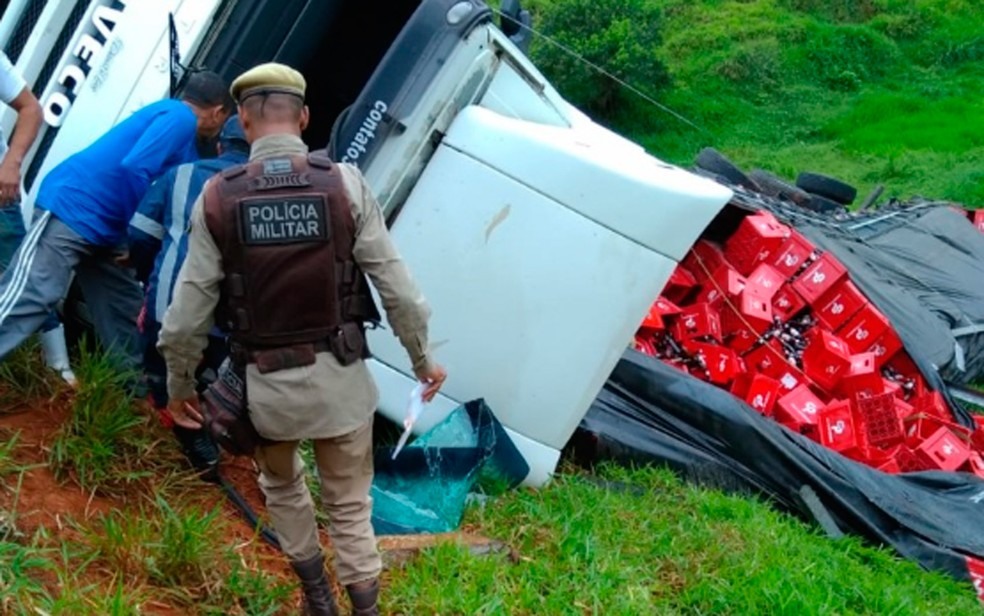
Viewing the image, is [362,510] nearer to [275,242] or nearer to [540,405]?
[275,242]

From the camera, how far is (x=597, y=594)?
334 cm

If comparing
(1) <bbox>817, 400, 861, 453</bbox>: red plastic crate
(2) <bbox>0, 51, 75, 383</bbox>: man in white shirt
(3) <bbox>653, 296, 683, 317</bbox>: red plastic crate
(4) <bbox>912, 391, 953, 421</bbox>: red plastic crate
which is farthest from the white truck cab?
(4) <bbox>912, 391, 953, 421</bbox>: red plastic crate

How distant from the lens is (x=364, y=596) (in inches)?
113

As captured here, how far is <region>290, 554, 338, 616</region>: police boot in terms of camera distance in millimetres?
2912

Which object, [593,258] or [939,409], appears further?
[939,409]

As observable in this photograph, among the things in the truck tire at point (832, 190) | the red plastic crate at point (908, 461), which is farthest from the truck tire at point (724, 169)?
the red plastic crate at point (908, 461)

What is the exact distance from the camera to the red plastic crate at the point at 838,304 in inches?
281

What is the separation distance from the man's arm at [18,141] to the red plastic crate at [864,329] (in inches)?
208

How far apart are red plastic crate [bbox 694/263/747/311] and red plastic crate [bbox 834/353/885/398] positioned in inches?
33.6

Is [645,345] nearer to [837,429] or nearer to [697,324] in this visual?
[697,324]

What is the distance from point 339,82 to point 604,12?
46.3ft

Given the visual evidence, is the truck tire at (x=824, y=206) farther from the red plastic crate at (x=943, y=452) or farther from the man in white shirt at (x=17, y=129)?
the man in white shirt at (x=17, y=129)

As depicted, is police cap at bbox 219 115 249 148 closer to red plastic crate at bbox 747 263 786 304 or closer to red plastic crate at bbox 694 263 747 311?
red plastic crate at bbox 694 263 747 311

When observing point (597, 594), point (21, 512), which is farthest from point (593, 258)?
point (21, 512)
